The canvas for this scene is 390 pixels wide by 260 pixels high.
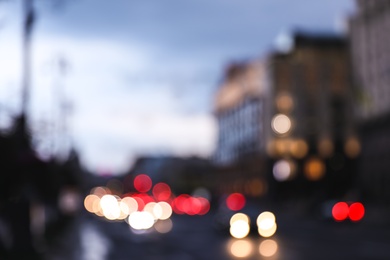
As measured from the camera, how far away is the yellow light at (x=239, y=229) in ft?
127

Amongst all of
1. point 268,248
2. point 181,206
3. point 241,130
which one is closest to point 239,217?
point 268,248

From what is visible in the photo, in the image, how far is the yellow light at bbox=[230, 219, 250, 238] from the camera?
127ft

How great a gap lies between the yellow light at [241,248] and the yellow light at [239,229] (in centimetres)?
215

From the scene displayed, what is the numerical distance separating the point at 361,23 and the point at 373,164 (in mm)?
13108

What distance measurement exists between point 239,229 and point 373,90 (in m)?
42.0

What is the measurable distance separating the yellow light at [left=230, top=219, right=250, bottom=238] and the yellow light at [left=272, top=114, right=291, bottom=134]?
7119 centimetres

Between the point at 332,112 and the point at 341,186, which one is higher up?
the point at 332,112

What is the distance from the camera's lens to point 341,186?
10975 centimetres

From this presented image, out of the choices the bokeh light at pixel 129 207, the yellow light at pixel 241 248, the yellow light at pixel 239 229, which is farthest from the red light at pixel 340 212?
the yellow light at pixel 241 248

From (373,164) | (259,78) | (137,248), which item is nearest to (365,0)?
(373,164)

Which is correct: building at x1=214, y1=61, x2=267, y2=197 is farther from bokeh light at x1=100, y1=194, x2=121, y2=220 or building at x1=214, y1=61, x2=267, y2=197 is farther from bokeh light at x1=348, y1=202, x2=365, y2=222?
bokeh light at x1=348, y1=202, x2=365, y2=222

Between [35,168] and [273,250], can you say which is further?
[273,250]

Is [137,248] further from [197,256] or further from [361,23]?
[361,23]

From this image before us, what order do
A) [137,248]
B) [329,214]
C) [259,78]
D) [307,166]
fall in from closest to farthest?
[137,248] → [329,214] → [307,166] → [259,78]
